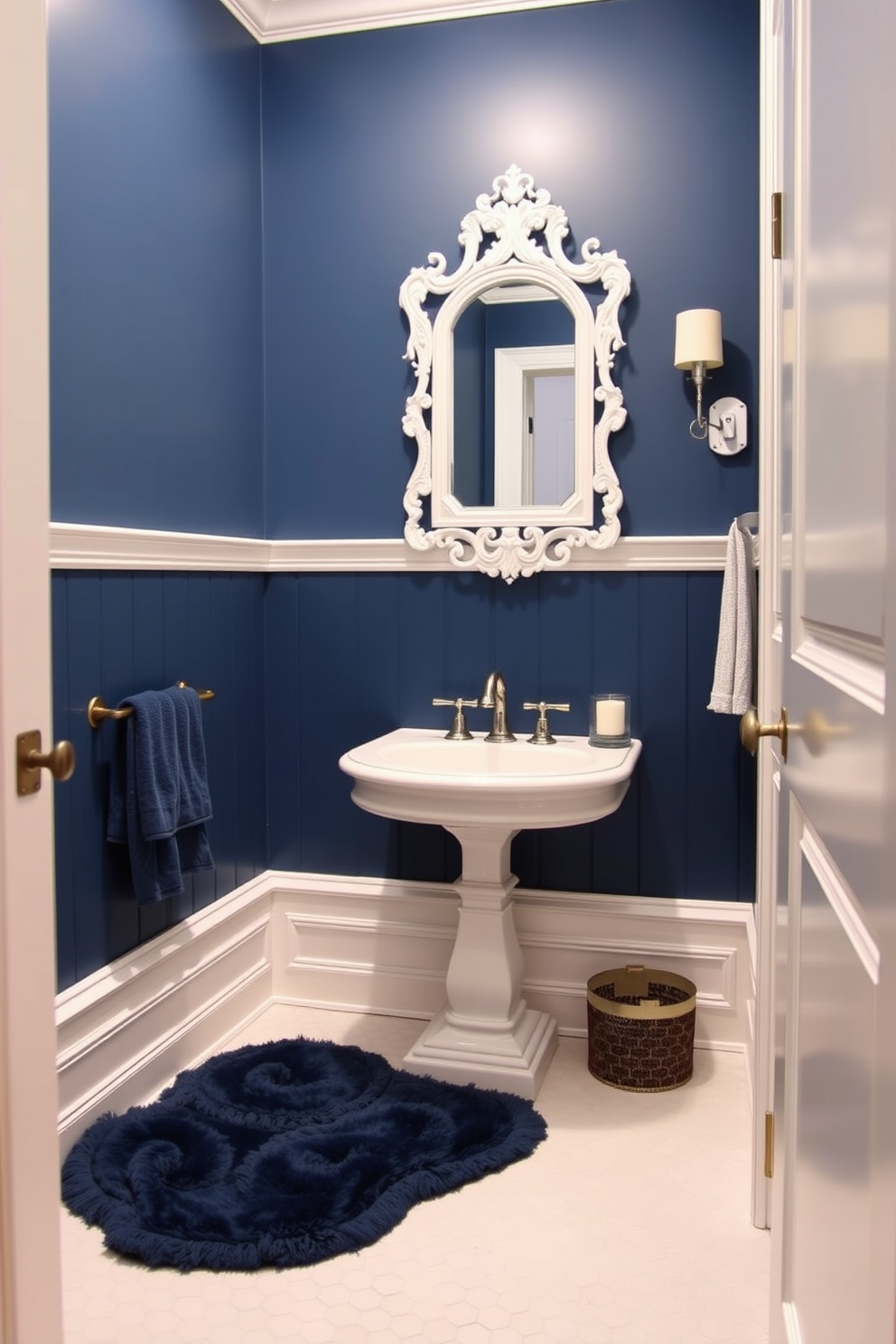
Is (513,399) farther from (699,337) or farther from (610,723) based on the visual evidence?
(610,723)

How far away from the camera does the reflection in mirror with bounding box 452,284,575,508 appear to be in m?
2.83

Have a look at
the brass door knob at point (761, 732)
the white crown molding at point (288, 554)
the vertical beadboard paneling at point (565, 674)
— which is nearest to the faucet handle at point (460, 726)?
the vertical beadboard paneling at point (565, 674)

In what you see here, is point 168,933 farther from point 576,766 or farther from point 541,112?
point 541,112

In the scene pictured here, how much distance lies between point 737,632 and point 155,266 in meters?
1.52

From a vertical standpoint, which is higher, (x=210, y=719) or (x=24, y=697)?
(x=24, y=697)

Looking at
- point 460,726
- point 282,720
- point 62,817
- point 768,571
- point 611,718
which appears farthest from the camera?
point 282,720

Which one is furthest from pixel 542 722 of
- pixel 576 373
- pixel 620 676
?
pixel 576 373

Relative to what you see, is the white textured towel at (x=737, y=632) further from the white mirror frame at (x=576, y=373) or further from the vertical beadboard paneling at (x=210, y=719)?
the vertical beadboard paneling at (x=210, y=719)

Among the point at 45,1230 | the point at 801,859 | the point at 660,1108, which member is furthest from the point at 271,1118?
the point at 801,859

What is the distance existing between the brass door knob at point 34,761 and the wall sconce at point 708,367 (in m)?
1.96

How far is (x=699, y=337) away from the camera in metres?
2.63

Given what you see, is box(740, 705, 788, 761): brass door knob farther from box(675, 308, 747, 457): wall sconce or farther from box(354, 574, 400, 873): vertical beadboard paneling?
box(354, 574, 400, 873): vertical beadboard paneling

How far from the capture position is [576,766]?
2623 mm

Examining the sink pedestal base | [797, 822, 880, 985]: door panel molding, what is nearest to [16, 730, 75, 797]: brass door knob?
[797, 822, 880, 985]: door panel molding
